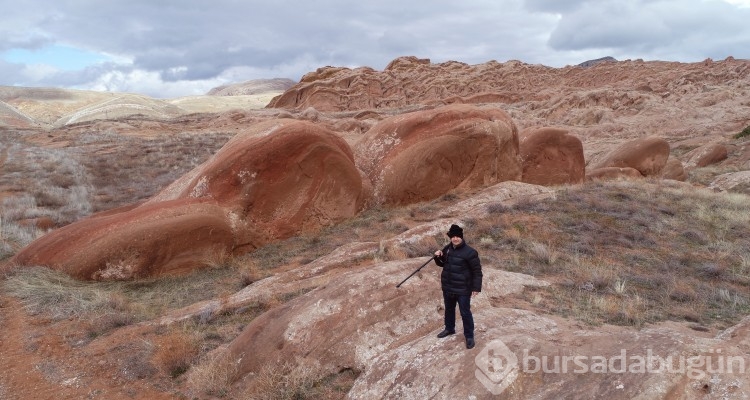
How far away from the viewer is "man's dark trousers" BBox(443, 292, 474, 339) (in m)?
5.16

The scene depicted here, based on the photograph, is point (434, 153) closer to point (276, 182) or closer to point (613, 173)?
point (276, 182)

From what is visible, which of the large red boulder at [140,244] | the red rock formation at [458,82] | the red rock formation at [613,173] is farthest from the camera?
the red rock formation at [458,82]

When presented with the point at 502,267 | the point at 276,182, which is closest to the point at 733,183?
the point at 502,267

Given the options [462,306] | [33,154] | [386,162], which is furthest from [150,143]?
[462,306]

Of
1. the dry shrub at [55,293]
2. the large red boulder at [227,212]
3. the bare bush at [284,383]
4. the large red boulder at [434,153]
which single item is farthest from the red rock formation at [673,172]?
the dry shrub at [55,293]

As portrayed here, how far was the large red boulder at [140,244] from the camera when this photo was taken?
1035cm

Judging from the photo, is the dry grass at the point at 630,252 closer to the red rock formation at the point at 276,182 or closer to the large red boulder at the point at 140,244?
the red rock formation at the point at 276,182

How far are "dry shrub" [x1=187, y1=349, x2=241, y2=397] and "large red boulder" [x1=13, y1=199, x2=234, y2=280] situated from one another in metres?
5.03

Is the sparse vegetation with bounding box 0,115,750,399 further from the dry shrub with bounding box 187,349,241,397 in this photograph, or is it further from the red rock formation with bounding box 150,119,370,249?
the red rock formation with bounding box 150,119,370,249

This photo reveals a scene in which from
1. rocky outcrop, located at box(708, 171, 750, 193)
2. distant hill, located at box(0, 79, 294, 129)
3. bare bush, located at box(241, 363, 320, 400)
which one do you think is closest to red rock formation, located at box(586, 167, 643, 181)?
rocky outcrop, located at box(708, 171, 750, 193)

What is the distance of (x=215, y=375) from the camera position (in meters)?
6.00

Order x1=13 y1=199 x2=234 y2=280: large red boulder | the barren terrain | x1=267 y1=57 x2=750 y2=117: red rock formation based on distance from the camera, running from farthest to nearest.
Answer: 1. x1=267 y1=57 x2=750 y2=117: red rock formation
2. x1=13 y1=199 x2=234 y2=280: large red boulder
3. the barren terrain

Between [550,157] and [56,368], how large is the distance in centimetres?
1760

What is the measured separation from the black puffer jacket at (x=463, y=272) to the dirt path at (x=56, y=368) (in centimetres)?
376
